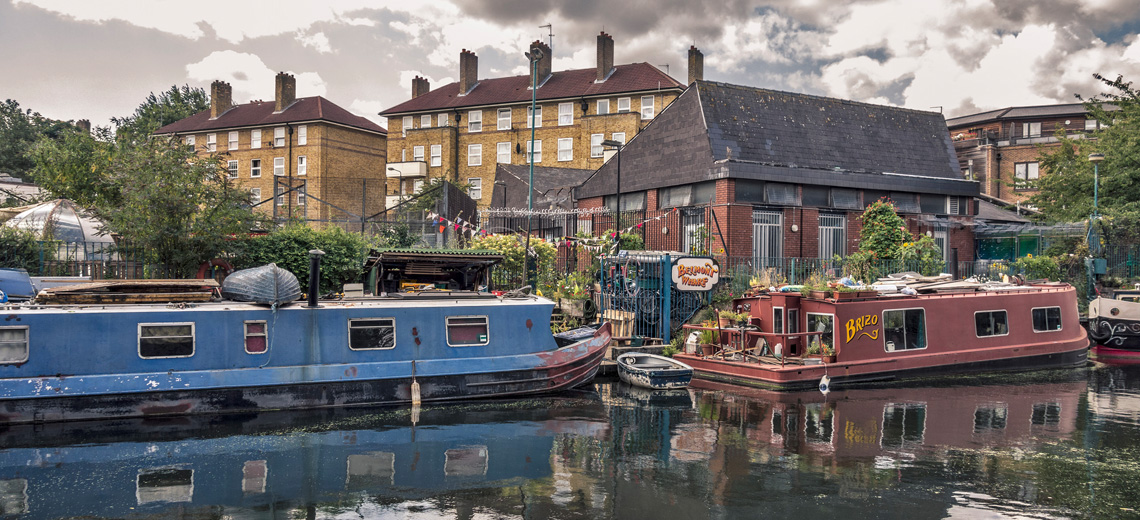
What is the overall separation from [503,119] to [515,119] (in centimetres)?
96

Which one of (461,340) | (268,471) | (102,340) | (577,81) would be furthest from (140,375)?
(577,81)

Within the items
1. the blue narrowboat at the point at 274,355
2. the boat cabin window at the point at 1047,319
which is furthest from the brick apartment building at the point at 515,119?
the blue narrowboat at the point at 274,355

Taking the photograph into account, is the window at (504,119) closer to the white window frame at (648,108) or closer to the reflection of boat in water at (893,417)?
the white window frame at (648,108)

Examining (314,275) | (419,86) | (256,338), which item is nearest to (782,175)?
(314,275)

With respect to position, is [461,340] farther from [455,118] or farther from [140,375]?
[455,118]

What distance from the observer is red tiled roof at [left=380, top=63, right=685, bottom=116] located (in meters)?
48.7

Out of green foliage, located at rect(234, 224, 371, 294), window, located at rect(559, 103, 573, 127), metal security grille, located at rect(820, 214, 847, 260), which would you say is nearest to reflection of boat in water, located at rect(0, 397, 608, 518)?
green foliage, located at rect(234, 224, 371, 294)

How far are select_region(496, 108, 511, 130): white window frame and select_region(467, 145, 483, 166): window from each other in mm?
2180

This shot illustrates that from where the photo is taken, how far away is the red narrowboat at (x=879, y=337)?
16.6 meters

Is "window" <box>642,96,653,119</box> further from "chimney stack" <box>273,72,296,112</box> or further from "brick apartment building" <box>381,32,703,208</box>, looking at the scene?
"chimney stack" <box>273,72,296,112</box>

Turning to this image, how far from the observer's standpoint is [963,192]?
1093 inches

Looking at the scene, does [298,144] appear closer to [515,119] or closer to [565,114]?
[515,119]

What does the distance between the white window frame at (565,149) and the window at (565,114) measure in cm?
111

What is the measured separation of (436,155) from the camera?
54.4m
